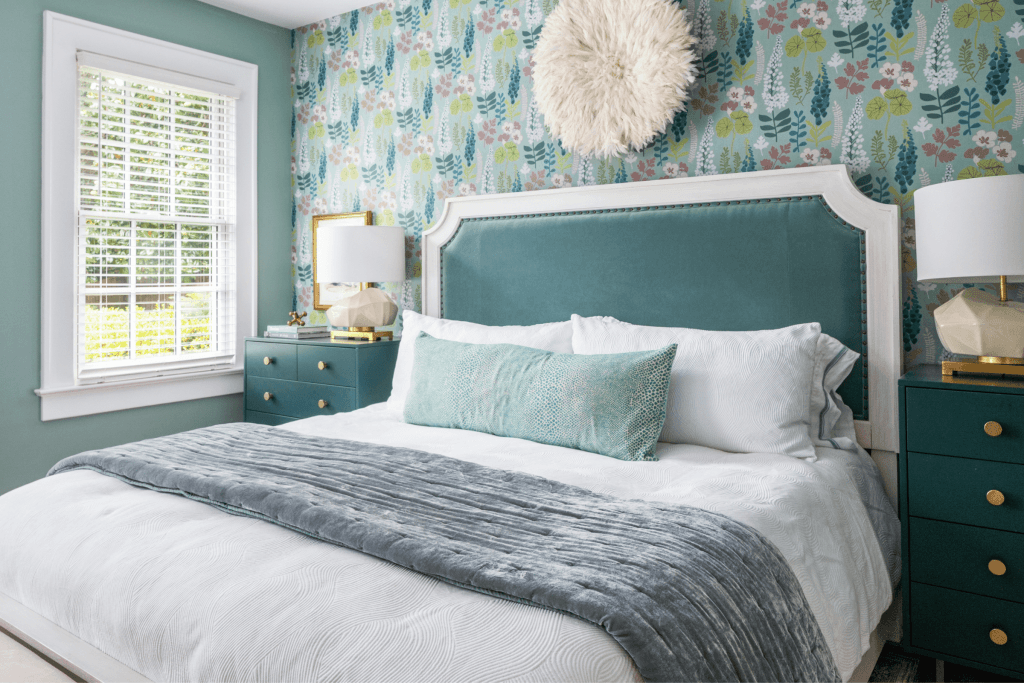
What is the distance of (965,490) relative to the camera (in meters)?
1.81

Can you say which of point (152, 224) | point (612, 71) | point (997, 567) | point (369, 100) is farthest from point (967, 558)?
point (152, 224)

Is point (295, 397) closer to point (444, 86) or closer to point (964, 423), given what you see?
point (444, 86)

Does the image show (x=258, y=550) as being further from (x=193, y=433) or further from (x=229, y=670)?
(x=193, y=433)

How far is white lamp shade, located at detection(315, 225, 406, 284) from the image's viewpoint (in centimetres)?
322

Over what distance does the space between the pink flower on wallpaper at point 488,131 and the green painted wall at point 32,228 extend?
4.91 feet

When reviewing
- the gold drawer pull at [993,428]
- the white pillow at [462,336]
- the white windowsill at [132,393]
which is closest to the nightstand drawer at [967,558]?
the gold drawer pull at [993,428]

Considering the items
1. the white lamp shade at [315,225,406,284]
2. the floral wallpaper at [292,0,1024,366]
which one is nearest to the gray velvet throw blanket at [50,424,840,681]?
the floral wallpaper at [292,0,1024,366]

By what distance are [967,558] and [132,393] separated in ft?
11.0

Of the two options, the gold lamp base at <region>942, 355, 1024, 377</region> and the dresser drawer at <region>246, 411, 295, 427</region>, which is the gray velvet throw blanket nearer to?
the gold lamp base at <region>942, 355, 1024, 377</region>

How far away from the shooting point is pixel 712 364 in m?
2.14

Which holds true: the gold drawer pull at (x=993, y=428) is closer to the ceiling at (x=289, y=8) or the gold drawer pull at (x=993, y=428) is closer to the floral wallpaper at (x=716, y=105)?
the floral wallpaper at (x=716, y=105)

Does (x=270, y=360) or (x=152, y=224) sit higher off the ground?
(x=152, y=224)

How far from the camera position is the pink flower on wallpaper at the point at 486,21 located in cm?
311

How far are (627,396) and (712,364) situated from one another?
317mm
